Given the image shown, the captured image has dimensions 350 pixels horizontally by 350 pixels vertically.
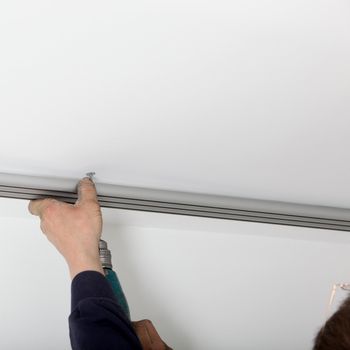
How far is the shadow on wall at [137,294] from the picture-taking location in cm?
112

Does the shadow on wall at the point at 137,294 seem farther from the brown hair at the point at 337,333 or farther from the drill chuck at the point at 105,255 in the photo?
the brown hair at the point at 337,333

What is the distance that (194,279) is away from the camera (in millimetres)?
1182

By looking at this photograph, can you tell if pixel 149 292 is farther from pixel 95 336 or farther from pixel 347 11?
pixel 347 11

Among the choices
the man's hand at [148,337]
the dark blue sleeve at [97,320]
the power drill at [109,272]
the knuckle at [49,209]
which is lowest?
the dark blue sleeve at [97,320]

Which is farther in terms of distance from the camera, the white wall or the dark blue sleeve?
the white wall

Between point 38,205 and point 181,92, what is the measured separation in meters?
0.32

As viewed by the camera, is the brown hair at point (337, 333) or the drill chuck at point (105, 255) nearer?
the brown hair at point (337, 333)

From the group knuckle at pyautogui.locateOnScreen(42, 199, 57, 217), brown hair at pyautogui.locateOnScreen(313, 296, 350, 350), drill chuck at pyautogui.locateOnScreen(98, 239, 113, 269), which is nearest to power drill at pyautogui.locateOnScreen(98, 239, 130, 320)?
drill chuck at pyautogui.locateOnScreen(98, 239, 113, 269)

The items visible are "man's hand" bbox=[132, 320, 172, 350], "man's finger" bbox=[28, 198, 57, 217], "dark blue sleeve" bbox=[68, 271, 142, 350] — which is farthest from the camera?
"man's hand" bbox=[132, 320, 172, 350]

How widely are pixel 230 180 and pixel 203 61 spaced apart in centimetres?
30

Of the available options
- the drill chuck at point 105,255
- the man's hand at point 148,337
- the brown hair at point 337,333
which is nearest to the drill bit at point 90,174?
the drill chuck at point 105,255

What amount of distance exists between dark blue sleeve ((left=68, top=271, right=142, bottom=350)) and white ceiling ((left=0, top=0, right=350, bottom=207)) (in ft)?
0.69

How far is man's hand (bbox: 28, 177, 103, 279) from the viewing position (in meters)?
0.93

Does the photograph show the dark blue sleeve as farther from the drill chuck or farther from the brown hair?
the brown hair
